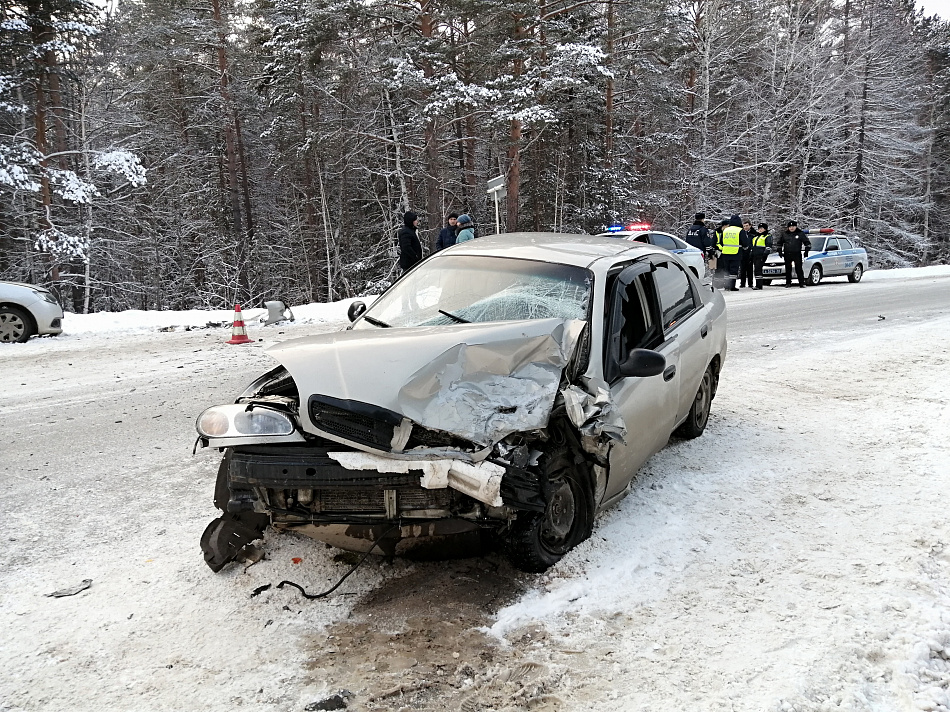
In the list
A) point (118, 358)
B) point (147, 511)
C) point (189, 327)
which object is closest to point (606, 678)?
point (147, 511)

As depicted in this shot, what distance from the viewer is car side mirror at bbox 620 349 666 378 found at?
3.86 metres

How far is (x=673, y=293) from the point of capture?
5289 millimetres

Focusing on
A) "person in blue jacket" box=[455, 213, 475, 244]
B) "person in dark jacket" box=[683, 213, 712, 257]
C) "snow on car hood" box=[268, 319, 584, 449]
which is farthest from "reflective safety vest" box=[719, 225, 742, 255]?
"snow on car hood" box=[268, 319, 584, 449]

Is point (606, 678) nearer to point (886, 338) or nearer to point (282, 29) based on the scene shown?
point (886, 338)

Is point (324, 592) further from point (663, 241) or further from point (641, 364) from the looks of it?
point (663, 241)

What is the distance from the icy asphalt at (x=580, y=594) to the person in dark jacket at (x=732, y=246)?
1372cm

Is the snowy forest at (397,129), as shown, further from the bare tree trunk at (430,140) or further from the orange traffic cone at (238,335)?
the orange traffic cone at (238,335)

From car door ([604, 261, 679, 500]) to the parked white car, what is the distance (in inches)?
431

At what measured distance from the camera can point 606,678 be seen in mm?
2801

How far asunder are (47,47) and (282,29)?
7.48m

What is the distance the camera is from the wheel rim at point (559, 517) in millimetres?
3596

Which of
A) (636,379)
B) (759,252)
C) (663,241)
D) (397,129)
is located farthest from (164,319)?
(397,129)

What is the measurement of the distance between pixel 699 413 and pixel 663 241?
1124cm

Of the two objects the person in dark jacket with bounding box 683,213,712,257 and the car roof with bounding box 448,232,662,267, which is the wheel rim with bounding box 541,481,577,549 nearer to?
the car roof with bounding box 448,232,662,267
